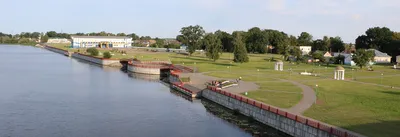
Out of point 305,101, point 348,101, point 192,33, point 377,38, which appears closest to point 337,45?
point 377,38

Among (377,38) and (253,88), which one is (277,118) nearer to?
(253,88)

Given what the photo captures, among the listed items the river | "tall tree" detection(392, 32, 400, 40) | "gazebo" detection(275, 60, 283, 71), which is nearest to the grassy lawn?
the river

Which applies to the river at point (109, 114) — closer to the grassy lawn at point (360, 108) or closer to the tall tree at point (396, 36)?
the grassy lawn at point (360, 108)

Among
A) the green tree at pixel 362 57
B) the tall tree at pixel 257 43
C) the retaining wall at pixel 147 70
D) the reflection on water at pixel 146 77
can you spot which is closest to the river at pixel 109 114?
the reflection on water at pixel 146 77

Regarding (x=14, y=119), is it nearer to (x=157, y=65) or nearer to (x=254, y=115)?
(x=254, y=115)

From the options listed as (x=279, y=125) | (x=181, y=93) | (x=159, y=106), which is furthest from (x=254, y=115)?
(x=181, y=93)

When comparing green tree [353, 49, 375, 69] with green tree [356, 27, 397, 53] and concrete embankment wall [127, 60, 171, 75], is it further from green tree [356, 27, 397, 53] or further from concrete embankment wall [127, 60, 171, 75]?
green tree [356, 27, 397, 53]
